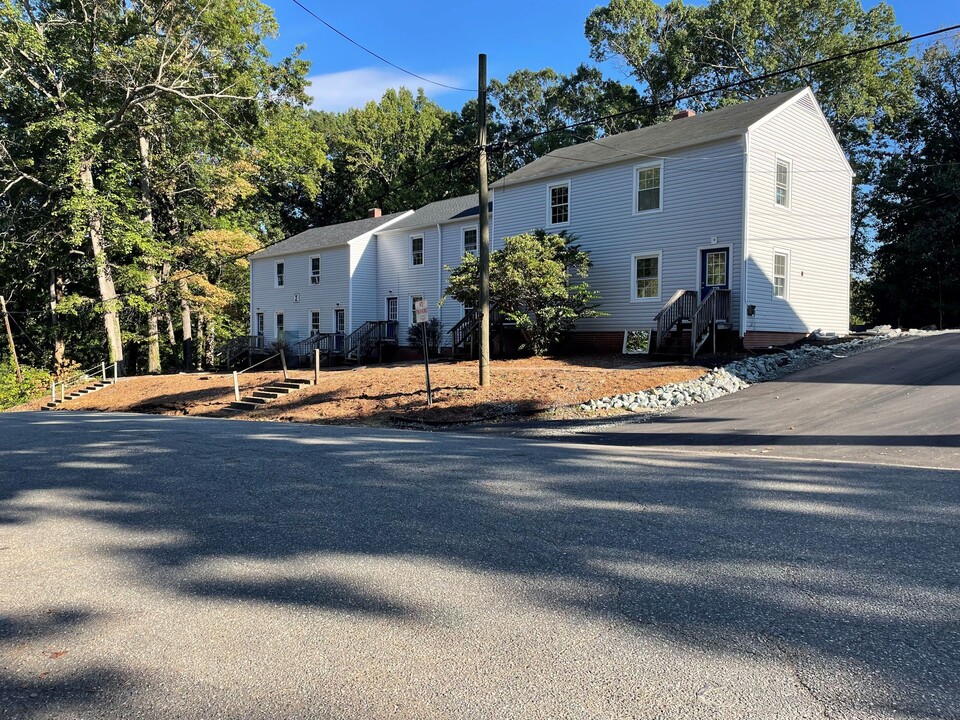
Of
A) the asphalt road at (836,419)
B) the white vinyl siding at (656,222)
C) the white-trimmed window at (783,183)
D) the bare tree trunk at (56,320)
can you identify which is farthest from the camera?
the bare tree trunk at (56,320)

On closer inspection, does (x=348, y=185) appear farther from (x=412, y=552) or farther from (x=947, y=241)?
(x=412, y=552)

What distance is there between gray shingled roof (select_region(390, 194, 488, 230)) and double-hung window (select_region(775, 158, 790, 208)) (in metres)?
11.6

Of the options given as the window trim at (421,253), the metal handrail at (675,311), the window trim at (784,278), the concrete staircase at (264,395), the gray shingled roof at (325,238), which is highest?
the gray shingled roof at (325,238)

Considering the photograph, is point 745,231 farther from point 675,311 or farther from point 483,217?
point 483,217

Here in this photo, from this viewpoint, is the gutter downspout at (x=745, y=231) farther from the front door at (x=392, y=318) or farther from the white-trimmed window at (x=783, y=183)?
the front door at (x=392, y=318)

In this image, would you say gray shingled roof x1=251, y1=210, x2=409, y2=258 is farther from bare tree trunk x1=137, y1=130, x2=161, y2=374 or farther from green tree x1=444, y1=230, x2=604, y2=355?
green tree x1=444, y1=230, x2=604, y2=355

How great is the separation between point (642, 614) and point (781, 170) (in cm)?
2046

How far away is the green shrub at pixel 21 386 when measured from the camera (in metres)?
30.5

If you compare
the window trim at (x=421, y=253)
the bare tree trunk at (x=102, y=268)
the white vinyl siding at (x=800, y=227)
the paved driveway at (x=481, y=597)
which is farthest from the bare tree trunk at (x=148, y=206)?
the paved driveway at (x=481, y=597)

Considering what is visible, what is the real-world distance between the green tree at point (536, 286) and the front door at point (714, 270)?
3248mm

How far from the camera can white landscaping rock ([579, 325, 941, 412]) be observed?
14.1m

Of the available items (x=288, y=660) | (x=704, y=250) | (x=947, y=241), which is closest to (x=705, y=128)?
(x=704, y=250)

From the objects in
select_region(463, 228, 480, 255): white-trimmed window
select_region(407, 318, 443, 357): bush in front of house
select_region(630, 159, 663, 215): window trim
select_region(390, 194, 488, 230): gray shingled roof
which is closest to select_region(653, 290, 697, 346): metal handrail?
select_region(630, 159, 663, 215): window trim

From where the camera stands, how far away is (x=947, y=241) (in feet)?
94.3
